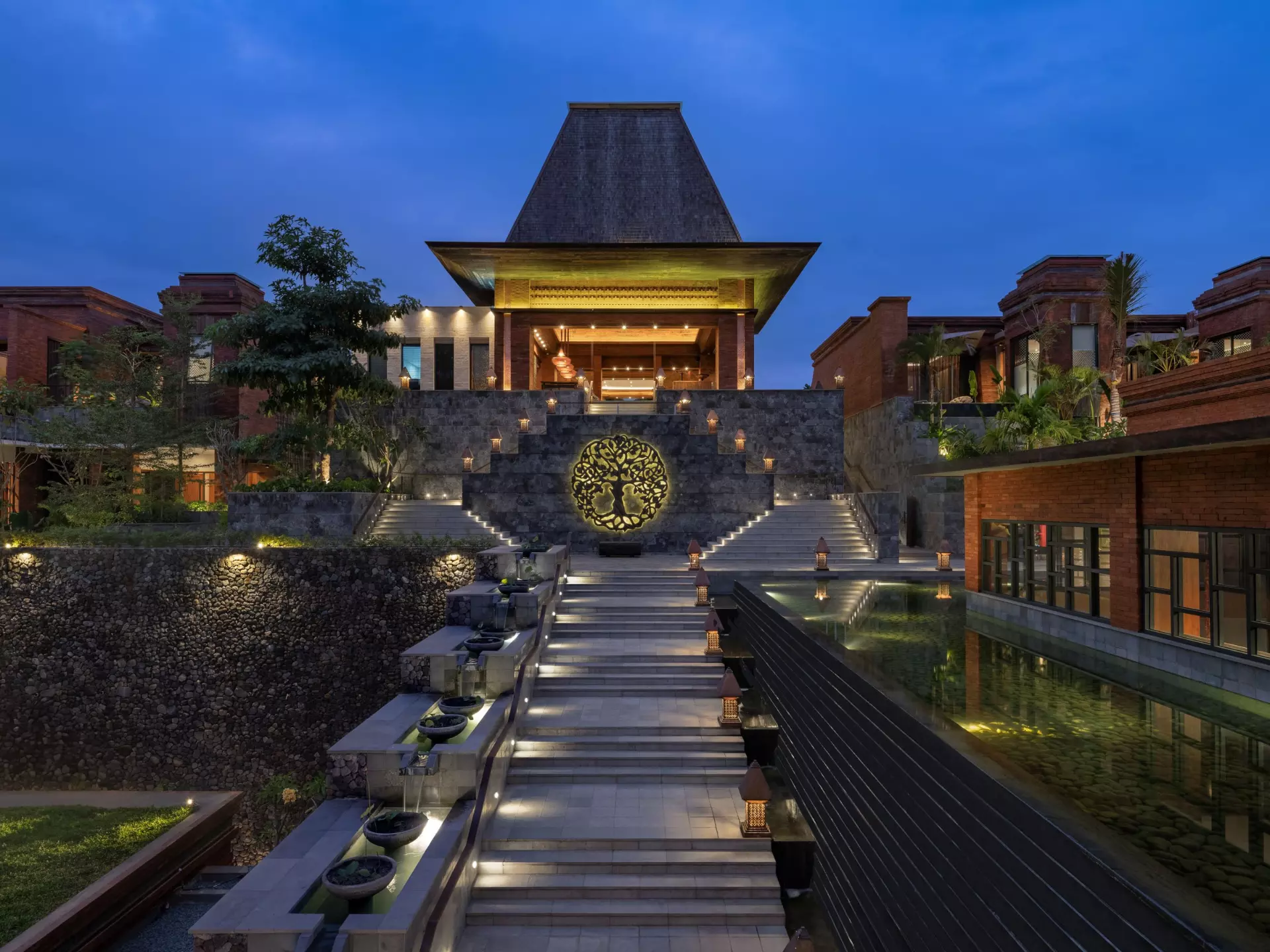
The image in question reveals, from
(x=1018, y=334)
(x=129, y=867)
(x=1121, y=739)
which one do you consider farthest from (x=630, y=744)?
(x=1018, y=334)

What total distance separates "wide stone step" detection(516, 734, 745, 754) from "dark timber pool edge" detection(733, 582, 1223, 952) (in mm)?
1013

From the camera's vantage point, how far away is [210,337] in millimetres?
20328

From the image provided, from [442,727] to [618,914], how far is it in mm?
2889

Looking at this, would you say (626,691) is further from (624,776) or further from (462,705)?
(462,705)

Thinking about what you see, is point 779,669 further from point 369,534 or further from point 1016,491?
point 369,534

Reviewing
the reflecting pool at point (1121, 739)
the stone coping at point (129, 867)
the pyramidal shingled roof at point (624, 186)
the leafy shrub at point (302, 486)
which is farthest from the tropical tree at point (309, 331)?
the reflecting pool at point (1121, 739)

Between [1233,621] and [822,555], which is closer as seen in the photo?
[1233,621]

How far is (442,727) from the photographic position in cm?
777

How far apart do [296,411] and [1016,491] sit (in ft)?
69.9

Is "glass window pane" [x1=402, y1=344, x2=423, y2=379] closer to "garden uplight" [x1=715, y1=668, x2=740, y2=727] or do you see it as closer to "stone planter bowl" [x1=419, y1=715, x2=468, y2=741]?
"stone planter bowl" [x1=419, y1=715, x2=468, y2=741]

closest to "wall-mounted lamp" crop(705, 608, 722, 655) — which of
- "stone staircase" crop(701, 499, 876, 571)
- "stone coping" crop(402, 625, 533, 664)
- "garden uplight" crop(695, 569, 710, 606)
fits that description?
"garden uplight" crop(695, 569, 710, 606)

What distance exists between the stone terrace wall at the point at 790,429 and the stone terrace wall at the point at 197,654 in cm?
1180

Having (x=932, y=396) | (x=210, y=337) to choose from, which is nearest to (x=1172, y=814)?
(x=932, y=396)

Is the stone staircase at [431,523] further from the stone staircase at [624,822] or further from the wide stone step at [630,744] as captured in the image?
the wide stone step at [630,744]
